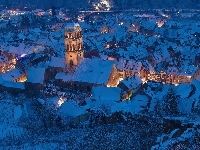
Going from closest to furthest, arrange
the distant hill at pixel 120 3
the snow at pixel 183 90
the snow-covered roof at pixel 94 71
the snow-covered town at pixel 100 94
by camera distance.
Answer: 1. the snow-covered town at pixel 100 94
2. the snow at pixel 183 90
3. the snow-covered roof at pixel 94 71
4. the distant hill at pixel 120 3

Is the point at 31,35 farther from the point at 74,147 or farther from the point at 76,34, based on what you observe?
the point at 74,147

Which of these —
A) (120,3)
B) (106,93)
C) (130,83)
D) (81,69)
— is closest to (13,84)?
(81,69)

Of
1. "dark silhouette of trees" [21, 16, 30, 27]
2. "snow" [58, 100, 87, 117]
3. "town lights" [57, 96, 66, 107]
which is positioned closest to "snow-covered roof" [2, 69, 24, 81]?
"town lights" [57, 96, 66, 107]

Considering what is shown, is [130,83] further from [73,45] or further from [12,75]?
[12,75]

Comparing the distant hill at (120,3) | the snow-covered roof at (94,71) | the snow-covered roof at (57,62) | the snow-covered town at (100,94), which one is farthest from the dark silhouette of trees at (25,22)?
the snow-covered roof at (94,71)

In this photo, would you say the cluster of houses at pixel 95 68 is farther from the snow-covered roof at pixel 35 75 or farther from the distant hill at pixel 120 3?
the distant hill at pixel 120 3

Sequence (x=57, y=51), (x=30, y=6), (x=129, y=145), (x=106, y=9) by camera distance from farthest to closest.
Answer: (x=30, y=6)
(x=106, y=9)
(x=57, y=51)
(x=129, y=145)

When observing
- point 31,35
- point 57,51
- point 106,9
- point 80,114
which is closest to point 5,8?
point 106,9
